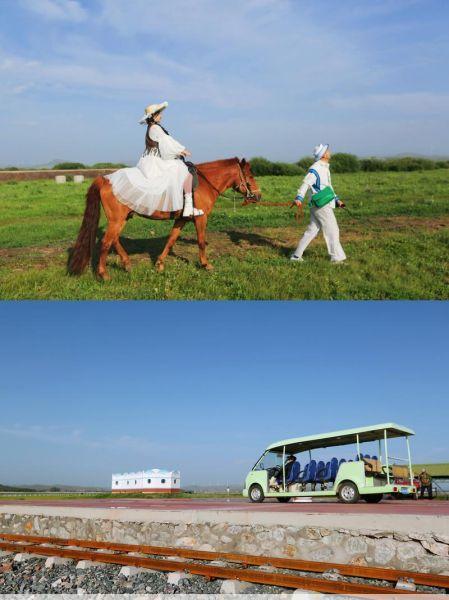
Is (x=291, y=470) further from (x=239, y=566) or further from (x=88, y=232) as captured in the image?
(x=239, y=566)

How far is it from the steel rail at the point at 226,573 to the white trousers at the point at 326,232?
6857 millimetres

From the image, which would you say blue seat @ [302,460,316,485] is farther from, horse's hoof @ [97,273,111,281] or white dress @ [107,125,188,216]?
white dress @ [107,125,188,216]

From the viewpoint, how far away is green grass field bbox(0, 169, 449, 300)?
→ 13672mm

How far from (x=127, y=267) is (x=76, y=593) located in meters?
6.47

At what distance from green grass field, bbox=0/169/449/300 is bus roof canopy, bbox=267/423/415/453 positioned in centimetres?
450

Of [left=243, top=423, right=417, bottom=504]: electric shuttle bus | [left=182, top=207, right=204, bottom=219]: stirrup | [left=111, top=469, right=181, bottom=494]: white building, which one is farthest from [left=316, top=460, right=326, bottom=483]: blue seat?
[left=111, top=469, right=181, bottom=494]: white building

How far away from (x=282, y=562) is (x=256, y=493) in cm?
1080

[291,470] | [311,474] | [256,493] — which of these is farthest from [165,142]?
[256,493]

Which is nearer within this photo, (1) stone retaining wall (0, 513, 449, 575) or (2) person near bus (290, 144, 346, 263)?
(1) stone retaining wall (0, 513, 449, 575)

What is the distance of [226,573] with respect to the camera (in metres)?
9.23

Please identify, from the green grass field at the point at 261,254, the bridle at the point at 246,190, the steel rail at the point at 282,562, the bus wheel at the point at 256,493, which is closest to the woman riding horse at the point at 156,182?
the green grass field at the point at 261,254

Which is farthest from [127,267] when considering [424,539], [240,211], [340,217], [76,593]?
[424,539]

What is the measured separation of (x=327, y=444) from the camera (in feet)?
60.7

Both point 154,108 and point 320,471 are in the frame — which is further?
point 320,471
